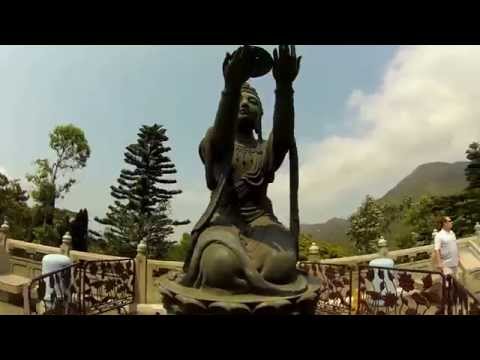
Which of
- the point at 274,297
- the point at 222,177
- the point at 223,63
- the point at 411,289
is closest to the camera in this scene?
the point at 274,297

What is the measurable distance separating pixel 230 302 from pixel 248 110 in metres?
1.80

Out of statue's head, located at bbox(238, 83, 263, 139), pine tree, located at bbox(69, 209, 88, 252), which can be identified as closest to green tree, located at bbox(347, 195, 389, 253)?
pine tree, located at bbox(69, 209, 88, 252)

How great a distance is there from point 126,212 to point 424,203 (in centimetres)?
1431

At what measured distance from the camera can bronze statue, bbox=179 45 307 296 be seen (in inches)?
135

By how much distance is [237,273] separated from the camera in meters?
3.41

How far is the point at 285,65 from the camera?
3574 millimetres

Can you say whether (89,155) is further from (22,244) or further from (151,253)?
Result: (22,244)

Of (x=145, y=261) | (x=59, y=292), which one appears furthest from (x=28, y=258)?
(x=59, y=292)

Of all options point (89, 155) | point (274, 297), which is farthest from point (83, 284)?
point (89, 155)

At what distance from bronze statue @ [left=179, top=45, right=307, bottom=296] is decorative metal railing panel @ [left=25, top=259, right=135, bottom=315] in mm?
2636

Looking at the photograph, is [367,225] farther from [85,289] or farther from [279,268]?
[279,268]

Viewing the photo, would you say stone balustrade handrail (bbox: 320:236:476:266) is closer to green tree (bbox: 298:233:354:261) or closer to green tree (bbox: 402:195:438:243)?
green tree (bbox: 298:233:354:261)

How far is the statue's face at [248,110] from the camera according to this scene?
4137 millimetres
